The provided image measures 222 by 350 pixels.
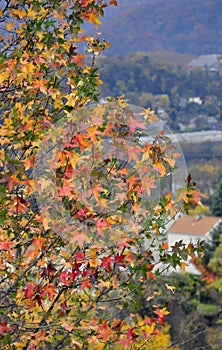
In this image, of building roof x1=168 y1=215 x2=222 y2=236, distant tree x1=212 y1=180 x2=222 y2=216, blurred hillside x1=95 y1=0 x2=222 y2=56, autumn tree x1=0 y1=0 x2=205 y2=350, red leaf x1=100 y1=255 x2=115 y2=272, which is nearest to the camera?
autumn tree x1=0 y1=0 x2=205 y2=350

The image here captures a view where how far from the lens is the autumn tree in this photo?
2414 millimetres

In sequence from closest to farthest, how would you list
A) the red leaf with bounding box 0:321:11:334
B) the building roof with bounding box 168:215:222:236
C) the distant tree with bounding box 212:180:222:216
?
the red leaf with bounding box 0:321:11:334 → the distant tree with bounding box 212:180:222:216 → the building roof with bounding box 168:215:222:236

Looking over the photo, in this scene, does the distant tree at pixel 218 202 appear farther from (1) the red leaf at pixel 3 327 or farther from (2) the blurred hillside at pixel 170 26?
(2) the blurred hillside at pixel 170 26

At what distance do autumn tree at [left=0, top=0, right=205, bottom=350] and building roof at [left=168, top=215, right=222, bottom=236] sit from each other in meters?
26.4

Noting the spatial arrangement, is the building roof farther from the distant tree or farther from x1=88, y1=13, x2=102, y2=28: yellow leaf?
x1=88, y1=13, x2=102, y2=28: yellow leaf

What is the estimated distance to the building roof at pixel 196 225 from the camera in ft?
96.9

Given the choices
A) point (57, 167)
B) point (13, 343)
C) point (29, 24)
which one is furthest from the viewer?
point (13, 343)

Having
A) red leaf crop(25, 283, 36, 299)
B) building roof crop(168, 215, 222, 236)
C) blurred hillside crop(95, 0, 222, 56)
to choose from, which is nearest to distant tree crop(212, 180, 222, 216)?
building roof crop(168, 215, 222, 236)

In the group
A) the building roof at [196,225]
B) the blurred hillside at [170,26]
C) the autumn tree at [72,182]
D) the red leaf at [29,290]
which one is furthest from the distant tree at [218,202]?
the blurred hillside at [170,26]

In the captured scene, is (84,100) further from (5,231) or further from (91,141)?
(5,231)

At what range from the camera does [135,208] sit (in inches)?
99.9

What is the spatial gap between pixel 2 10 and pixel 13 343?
155 cm

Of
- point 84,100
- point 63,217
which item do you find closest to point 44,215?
point 63,217

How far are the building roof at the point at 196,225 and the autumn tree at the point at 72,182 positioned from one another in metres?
26.4
